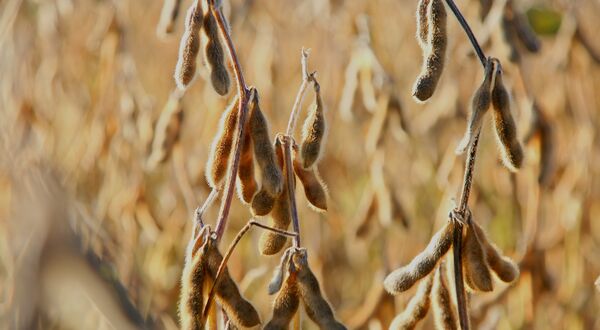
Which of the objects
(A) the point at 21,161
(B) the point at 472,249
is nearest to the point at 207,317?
(B) the point at 472,249

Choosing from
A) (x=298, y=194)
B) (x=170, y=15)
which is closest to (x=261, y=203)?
(x=170, y=15)

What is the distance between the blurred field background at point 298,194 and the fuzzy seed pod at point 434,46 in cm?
54

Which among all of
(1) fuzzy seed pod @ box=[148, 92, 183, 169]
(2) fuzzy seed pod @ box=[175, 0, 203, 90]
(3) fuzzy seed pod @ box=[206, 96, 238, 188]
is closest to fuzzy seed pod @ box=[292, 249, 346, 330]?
(3) fuzzy seed pod @ box=[206, 96, 238, 188]

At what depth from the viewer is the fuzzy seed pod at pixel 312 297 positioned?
988 millimetres

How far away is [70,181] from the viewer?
2.15m

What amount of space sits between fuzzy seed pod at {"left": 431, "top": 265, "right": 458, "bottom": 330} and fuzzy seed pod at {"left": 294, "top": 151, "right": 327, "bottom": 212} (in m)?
0.17

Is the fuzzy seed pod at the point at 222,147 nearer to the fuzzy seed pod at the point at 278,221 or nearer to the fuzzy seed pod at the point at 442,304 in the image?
the fuzzy seed pod at the point at 278,221

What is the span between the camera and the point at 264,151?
0.99 m

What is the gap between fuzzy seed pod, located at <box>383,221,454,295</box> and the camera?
39.3 inches

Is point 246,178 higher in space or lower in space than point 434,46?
lower

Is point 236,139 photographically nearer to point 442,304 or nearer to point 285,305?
point 285,305

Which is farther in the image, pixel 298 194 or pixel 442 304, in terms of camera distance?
pixel 298 194

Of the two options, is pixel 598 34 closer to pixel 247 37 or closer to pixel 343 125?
pixel 343 125

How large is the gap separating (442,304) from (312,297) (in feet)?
0.57
